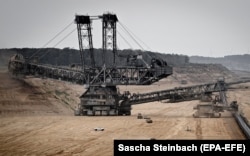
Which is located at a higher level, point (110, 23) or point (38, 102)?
point (110, 23)

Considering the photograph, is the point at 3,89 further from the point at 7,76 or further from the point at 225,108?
the point at 225,108

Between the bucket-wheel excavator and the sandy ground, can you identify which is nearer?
the sandy ground

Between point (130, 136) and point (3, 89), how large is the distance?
82.7 feet

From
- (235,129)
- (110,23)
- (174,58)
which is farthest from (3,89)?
(174,58)

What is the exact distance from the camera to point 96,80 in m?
44.6
